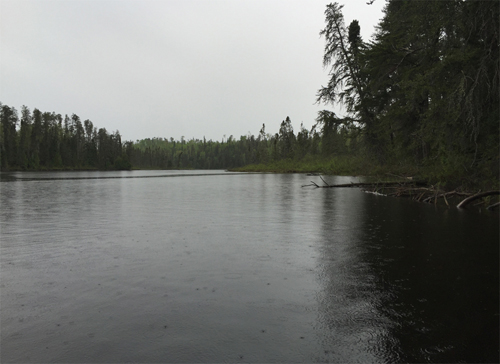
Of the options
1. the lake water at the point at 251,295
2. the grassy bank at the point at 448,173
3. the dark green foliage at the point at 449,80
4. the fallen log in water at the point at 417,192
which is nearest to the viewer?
the lake water at the point at 251,295

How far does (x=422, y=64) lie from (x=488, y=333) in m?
18.7

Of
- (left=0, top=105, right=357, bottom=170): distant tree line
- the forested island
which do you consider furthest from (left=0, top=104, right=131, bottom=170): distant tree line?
the forested island

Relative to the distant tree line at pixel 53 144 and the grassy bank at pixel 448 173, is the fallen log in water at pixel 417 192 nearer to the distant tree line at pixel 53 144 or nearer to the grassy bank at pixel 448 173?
the grassy bank at pixel 448 173

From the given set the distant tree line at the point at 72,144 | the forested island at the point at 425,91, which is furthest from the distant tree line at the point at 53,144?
the forested island at the point at 425,91

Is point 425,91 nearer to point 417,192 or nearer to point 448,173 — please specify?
point 448,173

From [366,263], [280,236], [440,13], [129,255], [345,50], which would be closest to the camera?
[366,263]

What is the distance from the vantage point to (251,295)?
525 centimetres

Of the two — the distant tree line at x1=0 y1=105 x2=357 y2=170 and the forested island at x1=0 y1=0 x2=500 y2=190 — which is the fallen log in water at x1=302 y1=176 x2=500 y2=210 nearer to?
the forested island at x1=0 y1=0 x2=500 y2=190

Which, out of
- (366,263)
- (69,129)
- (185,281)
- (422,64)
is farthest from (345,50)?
(69,129)

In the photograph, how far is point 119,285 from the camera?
5.74 metres

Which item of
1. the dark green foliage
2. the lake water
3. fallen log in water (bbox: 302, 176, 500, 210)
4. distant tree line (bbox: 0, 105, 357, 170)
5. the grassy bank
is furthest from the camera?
distant tree line (bbox: 0, 105, 357, 170)

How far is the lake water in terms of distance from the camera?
370cm

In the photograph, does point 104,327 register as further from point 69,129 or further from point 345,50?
point 69,129

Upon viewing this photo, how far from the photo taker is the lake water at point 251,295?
146 inches
